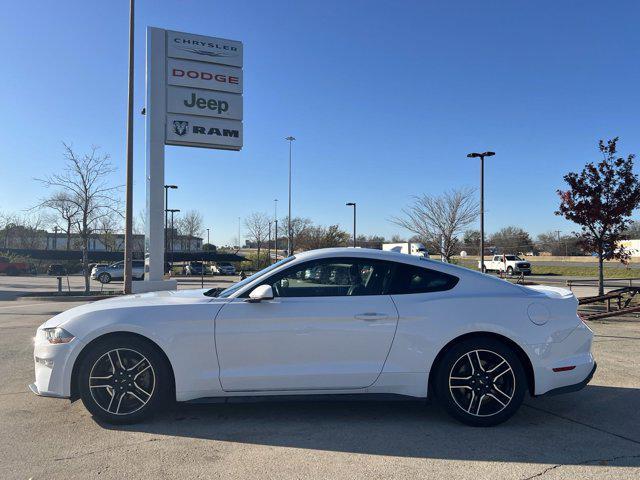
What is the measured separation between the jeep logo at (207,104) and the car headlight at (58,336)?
12186 mm

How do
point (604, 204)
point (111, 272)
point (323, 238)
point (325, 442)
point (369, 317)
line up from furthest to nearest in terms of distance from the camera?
1. point (323, 238)
2. point (111, 272)
3. point (604, 204)
4. point (369, 317)
5. point (325, 442)

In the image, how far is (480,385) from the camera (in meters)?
4.14

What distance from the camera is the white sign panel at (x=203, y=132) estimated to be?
49.1 ft

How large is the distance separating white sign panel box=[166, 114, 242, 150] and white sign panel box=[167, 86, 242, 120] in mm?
184

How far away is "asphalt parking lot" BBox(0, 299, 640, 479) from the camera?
3.32m

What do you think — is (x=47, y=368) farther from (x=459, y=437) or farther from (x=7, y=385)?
(x=459, y=437)

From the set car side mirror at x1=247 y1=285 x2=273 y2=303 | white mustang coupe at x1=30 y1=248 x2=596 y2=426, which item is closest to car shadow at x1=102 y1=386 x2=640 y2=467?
white mustang coupe at x1=30 y1=248 x2=596 y2=426

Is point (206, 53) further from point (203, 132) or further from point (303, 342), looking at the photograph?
point (303, 342)

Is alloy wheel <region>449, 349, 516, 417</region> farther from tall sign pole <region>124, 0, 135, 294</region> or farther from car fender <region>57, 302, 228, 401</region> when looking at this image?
tall sign pole <region>124, 0, 135, 294</region>

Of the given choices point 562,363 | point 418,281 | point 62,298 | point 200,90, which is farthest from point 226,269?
point 562,363

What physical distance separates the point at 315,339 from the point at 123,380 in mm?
1673

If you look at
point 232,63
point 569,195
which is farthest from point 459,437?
point 232,63

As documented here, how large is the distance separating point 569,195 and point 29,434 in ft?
49.5

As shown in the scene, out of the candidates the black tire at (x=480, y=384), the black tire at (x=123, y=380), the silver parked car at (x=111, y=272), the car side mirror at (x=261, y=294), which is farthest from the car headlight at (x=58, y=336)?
the silver parked car at (x=111, y=272)
